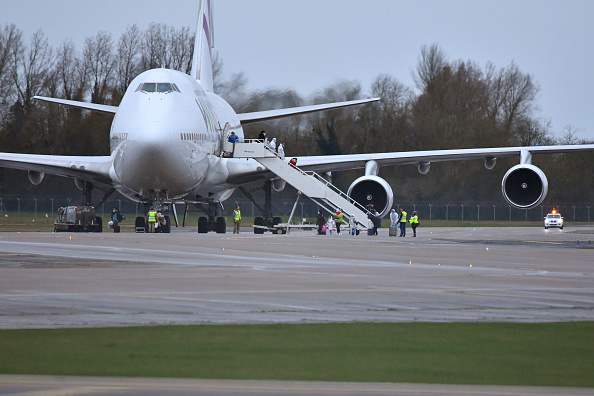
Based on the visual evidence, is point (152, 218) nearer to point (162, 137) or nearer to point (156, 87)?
point (162, 137)

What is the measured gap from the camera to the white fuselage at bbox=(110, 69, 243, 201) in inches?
1284

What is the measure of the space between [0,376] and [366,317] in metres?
4.97

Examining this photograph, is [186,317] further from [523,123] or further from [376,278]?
[523,123]

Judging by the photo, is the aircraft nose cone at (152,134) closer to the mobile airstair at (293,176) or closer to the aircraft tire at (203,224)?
the mobile airstair at (293,176)

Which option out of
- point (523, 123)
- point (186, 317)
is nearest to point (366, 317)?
point (186, 317)

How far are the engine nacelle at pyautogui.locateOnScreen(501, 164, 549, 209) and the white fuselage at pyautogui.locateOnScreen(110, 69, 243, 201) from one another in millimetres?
10452

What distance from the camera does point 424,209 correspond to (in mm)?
61406

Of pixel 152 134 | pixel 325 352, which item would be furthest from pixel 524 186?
pixel 325 352

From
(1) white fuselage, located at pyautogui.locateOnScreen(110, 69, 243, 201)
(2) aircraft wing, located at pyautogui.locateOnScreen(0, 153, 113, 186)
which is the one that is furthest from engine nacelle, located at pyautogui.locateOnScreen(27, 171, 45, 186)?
(1) white fuselage, located at pyautogui.locateOnScreen(110, 69, 243, 201)

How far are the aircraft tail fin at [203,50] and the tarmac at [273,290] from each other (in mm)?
18909

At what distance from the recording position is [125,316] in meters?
11.4

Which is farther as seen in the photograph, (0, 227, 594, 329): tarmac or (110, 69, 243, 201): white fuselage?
(110, 69, 243, 201): white fuselage

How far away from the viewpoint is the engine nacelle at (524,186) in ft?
116

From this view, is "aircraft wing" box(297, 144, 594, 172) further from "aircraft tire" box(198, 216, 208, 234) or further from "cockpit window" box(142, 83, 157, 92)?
"cockpit window" box(142, 83, 157, 92)
